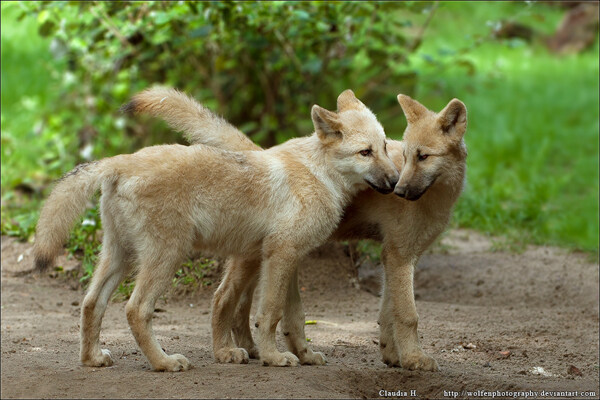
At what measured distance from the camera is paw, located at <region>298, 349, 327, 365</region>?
5355 mm

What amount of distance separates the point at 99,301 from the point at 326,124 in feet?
6.07

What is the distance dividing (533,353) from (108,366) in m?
3.16

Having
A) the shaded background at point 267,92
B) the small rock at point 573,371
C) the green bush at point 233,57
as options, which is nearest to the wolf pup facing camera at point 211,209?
A: the small rock at point 573,371

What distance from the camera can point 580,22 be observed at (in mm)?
16906

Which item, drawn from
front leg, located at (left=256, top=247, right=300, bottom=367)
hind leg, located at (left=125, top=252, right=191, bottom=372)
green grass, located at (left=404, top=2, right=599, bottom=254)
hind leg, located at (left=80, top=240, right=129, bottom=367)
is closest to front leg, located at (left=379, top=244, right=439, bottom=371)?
front leg, located at (left=256, top=247, right=300, bottom=367)

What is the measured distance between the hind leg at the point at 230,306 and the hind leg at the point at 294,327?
289mm

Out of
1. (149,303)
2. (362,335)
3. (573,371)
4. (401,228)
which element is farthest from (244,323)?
(573,371)

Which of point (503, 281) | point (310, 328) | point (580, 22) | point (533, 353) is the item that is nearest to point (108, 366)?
point (310, 328)

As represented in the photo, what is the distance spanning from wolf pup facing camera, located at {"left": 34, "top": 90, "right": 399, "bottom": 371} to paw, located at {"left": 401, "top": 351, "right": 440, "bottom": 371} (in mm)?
551

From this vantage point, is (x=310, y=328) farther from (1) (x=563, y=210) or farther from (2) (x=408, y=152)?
(1) (x=563, y=210)

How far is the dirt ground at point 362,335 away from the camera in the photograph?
4645 millimetres

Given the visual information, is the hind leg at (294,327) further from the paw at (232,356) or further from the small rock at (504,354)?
the small rock at (504,354)

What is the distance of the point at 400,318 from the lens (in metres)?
5.37

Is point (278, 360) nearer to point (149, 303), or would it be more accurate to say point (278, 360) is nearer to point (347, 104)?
point (149, 303)
